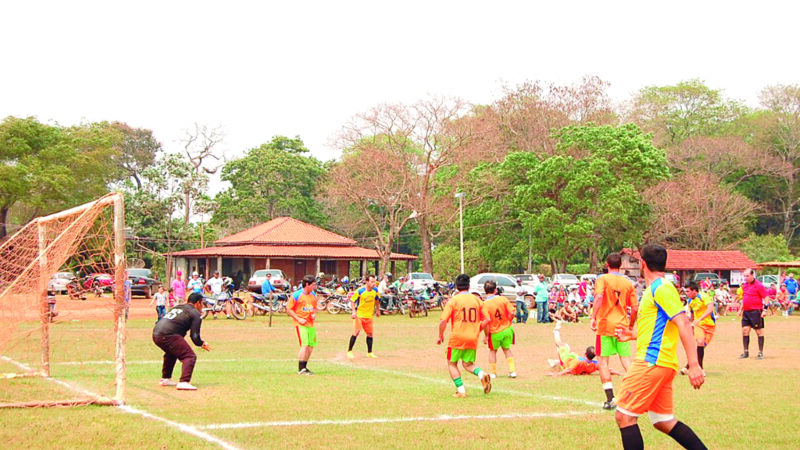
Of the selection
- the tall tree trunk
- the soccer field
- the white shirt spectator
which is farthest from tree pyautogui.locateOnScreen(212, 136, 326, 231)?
the soccer field

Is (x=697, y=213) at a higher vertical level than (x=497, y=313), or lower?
higher

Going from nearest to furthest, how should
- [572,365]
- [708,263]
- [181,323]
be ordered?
[181,323], [572,365], [708,263]

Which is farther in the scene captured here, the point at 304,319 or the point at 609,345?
the point at 304,319

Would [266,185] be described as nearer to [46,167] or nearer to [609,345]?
[46,167]

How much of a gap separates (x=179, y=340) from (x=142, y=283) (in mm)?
34260

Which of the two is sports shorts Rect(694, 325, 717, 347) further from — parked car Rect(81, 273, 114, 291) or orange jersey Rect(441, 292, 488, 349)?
parked car Rect(81, 273, 114, 291)

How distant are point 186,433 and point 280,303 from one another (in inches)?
1066

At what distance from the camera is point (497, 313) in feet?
48.5

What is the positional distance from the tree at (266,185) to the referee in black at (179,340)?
193 ft

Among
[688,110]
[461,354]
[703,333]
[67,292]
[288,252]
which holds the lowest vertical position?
[461,354]

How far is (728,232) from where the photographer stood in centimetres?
6700

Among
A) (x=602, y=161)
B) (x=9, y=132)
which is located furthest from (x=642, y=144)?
(x=9, y=132)

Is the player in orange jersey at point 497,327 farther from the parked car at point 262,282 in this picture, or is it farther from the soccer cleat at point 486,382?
the parked car at point 262,282

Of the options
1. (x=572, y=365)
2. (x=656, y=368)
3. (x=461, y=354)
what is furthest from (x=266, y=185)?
(x=656, y=368)
